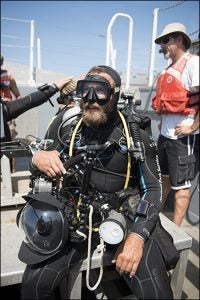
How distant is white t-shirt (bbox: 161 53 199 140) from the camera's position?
2.14m

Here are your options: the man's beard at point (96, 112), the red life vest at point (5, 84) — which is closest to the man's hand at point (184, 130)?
the man's beard at point (96, 112)

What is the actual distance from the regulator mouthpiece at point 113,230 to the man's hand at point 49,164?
1.11ft

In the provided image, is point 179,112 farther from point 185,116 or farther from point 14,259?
point 14,259

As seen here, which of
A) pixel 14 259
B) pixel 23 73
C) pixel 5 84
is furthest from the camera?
pixel 23 73

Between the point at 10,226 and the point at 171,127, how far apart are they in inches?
62.1

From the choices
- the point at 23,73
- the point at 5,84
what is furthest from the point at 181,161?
the point at 23,73

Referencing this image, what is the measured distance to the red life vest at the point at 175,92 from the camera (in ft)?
7.39

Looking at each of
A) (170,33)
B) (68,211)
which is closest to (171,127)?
(170,33)

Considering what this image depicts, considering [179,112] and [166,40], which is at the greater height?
[166,40]

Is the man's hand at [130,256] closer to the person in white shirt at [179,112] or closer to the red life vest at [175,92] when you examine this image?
the person in white shirt at [179,112]

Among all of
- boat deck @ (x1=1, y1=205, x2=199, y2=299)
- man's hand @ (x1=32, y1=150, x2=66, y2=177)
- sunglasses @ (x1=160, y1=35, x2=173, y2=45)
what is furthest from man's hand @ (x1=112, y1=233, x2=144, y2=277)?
sunglasses @ (x1=160, y1=35, x2=173, y2=45)

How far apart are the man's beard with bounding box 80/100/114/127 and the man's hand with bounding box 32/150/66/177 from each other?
288 mm

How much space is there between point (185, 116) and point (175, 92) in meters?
0.21

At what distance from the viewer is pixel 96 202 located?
1579 millimetres
